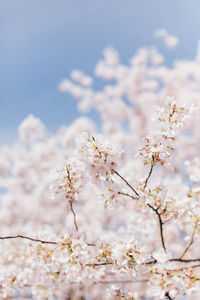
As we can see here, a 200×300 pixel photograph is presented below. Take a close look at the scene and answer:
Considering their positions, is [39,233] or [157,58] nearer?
[39,233]

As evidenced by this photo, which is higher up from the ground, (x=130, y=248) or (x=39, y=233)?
(x=39, y=233)

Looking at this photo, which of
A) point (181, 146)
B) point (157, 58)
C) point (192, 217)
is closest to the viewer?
point (192, 217)

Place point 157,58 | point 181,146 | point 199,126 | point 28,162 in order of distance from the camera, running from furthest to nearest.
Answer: point 157,58
point 28,162
point 181,146
point 199,126

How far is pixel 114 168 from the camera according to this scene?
2.13 m

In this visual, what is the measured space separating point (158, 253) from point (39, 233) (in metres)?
1.80

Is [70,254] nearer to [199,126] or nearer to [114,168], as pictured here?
[114,168]

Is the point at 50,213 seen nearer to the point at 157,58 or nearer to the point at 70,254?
the point at 70,254

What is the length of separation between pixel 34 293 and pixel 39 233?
990mm

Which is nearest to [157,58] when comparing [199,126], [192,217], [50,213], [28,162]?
[199,126]

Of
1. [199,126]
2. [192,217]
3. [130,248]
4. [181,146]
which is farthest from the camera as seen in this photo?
[181,146]

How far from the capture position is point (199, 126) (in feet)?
42.3

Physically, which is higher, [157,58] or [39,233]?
[157,58]

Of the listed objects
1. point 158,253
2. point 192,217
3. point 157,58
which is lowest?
point 158,253

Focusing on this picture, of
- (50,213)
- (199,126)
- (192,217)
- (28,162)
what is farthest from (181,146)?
(192,217)
